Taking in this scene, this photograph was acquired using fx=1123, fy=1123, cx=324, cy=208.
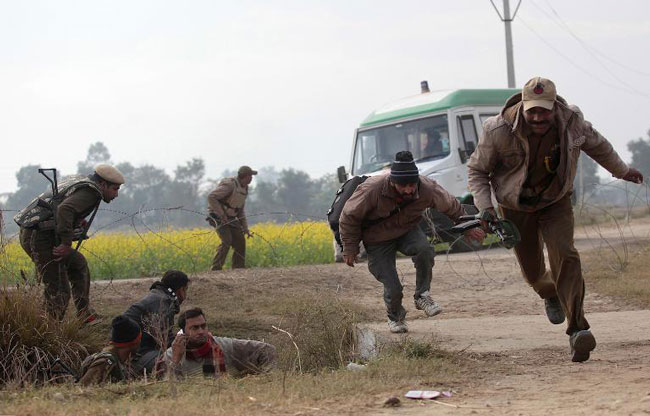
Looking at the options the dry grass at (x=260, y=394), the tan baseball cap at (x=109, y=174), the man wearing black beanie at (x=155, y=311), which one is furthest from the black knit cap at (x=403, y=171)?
the tan baseball cap at (x=109, y=174)

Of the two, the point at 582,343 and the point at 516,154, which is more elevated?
the point at 516,154

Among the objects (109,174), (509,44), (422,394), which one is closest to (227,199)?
(109,174)

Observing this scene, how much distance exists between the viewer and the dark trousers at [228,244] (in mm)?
17375

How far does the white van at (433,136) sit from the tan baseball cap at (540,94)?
11.5 m

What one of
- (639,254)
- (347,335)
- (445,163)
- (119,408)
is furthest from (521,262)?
(445,163)

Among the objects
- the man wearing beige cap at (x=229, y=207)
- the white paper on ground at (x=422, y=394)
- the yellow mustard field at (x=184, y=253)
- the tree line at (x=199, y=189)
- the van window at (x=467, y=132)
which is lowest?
the tree line at (x=199, y=189)

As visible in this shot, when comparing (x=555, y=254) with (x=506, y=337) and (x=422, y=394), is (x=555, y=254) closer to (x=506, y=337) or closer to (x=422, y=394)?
(x=506, y=337)

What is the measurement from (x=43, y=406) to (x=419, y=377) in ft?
7.43

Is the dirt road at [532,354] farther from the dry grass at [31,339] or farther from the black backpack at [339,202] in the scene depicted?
the dry grass at [31,339]

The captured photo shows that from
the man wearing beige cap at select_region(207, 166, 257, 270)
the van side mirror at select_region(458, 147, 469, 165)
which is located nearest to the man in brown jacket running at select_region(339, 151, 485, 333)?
the man wearing beige cap at select_region(207, 166, 257, 270)

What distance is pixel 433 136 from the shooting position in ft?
63.3

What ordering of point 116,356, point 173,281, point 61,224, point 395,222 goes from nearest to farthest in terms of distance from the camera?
1. point 116,356
2. point 395,222
3. point 173,281
4. point 61,224

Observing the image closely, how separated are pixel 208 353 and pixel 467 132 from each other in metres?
11.2

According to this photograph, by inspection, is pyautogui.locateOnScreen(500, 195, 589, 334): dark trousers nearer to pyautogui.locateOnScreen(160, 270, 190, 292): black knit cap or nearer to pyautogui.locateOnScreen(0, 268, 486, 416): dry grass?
pyautogui.locateOnScreen(0, 268, 486, 416): dry grass
